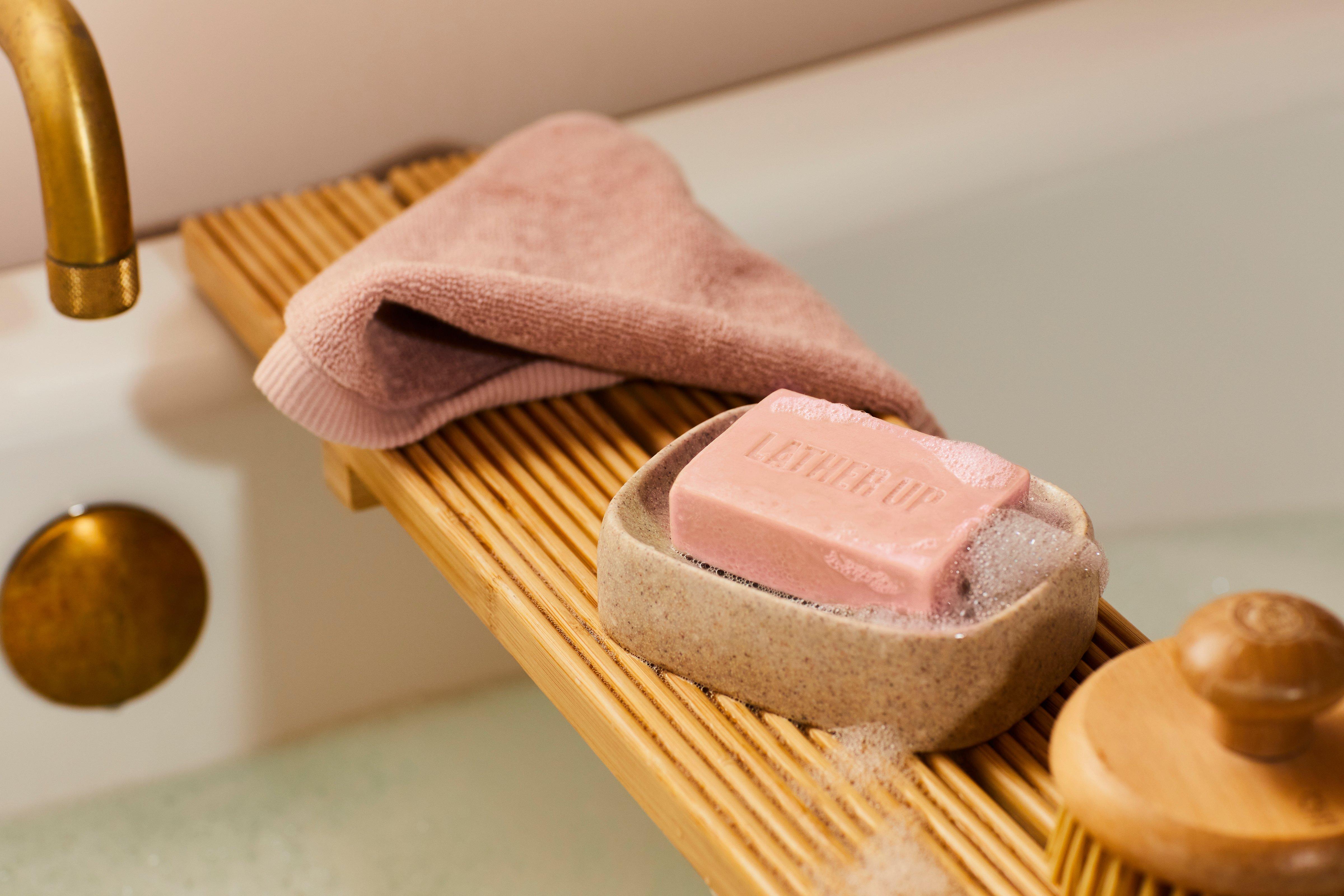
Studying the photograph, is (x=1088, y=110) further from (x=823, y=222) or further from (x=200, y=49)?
(x=200, y=49)

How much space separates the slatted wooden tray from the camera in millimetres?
421

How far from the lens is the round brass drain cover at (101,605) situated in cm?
73

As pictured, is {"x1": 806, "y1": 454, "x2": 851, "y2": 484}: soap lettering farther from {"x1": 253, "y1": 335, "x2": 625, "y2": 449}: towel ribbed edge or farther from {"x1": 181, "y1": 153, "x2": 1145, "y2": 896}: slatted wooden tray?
{"x1": 253, "y1": 335, "x2": 625, "y2": 449}: towel ribbed edge

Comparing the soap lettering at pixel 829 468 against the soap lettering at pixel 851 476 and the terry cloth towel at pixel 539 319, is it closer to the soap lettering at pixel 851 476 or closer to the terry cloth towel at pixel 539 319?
the soap lettering at pixel 851 476

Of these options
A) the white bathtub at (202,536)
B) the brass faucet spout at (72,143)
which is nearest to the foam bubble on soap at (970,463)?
the brass faucet spout at (72,143)

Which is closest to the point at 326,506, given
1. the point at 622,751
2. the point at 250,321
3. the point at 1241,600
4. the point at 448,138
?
the point at 250,321

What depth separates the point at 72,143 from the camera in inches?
20.1

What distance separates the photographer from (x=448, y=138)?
95 cm

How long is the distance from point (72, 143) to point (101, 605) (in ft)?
1.08

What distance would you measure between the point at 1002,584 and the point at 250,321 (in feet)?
1.52

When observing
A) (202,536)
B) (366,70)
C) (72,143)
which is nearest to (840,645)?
(72,143)

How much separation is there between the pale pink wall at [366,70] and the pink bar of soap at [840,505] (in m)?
0.51

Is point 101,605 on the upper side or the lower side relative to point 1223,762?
lower

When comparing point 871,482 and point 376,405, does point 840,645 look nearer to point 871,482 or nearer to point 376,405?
point 871,482
